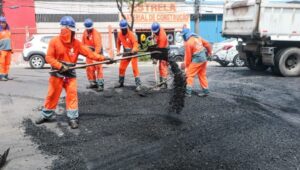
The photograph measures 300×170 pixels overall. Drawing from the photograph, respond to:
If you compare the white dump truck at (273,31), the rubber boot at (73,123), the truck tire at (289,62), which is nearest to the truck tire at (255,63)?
the white dump truck at (273,31)

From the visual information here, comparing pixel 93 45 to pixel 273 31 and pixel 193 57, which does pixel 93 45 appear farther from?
pixel 273 31

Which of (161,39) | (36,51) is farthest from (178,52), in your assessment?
(161,39)

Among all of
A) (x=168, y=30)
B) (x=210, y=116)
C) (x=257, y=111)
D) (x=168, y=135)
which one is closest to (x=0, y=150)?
(x=168, y=135)

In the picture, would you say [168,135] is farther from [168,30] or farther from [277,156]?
[168,30]

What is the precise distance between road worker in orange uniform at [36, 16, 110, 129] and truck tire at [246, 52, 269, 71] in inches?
294

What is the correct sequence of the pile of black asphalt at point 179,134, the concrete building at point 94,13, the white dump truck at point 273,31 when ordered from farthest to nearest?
1. the concrete building at point 94,13
2. the white dump truck at point 273,31
3. the pile of black asphalt at point 179,134

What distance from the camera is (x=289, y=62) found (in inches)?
422

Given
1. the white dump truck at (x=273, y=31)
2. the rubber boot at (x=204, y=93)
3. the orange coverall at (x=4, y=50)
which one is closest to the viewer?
the rubber boot at (x=204, y=93)

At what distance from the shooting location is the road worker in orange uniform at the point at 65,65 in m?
5.68

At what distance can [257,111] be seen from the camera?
21.7 feet

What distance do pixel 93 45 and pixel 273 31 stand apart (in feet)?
17.9

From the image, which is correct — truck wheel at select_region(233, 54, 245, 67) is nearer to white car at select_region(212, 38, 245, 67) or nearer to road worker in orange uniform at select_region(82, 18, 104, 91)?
white car at select_region(212, 38, 245, 67)

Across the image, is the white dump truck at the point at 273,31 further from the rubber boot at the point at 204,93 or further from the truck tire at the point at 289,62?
the rubber boot at the point at 204,93

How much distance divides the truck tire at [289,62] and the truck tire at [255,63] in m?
1.24
